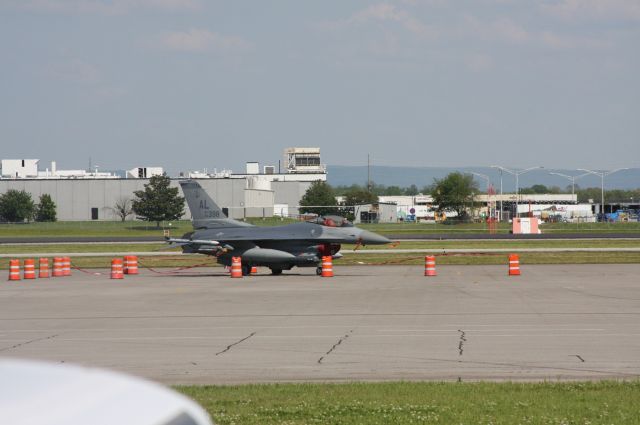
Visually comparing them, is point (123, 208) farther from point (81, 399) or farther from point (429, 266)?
point (81, 399)

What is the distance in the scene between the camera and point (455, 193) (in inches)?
5871

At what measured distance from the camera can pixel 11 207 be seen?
125 m

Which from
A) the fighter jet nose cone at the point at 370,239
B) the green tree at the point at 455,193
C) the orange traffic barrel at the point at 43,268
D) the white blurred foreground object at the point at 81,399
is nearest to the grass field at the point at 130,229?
the green tree at the point at 455,193

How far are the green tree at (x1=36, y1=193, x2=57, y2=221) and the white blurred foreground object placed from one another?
5019 inches

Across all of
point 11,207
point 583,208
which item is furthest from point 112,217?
point 583,208

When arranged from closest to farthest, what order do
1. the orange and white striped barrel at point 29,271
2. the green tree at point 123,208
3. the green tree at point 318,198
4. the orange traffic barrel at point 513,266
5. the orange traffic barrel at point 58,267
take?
the orange traffic barrel at point 513,266 → the orange and white striped barrel at point 29,271 → the orange traffic barrel at point 58,267 → the green tree at point 123,208 → the green tree at point 318,198

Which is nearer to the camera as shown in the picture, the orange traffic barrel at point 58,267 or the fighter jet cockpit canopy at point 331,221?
the fighter jet cockpit canopy at point 331,221

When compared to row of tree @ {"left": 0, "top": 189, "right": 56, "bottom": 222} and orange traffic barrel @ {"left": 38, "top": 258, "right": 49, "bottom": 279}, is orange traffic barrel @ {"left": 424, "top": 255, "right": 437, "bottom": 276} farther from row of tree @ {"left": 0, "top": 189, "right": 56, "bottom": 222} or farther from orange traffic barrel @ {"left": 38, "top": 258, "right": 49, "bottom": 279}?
row of tree @ {"left": 0, "top": 189, "right": 56, "bottom": 222}

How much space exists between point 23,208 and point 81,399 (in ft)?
416

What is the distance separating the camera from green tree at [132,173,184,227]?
12012 centimetres

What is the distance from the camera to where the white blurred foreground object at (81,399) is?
3.10 metres

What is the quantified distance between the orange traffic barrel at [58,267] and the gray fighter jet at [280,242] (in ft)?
17.4

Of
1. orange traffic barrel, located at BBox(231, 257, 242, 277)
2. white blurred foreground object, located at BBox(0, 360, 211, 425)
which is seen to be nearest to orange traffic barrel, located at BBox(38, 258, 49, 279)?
orange traffic barrel, located at BBox(231, 257, 242, 277)

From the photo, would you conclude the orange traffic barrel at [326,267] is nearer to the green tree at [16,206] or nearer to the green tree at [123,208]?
the green tree at [123,208]
